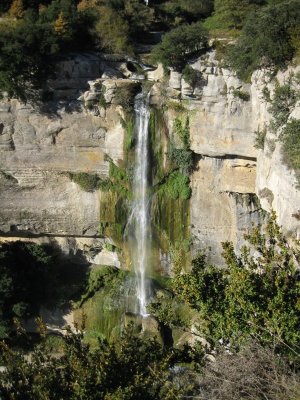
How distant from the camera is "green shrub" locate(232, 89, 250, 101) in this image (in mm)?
A: 16109

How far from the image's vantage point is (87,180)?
1947 cm

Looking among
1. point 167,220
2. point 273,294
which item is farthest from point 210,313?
point 167,220

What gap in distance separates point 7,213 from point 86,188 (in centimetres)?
358

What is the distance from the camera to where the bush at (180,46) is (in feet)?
54.8

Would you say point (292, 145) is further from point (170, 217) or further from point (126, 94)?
point (170, 217)

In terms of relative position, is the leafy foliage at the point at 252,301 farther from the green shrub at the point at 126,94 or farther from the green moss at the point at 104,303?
the green moss at the point at 104,303

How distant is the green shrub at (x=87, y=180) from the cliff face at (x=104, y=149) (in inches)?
7.0

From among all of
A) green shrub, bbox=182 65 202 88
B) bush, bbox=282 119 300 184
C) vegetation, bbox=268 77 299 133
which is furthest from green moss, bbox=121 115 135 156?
bush, bbox=282 119 300 184

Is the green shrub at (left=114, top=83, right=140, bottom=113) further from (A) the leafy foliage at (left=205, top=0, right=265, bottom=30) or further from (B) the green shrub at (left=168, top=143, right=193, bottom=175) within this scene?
(A) the leafy foliage at (left=205, top=0, right=265, bottom=30)

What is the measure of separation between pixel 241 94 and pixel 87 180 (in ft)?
22.7

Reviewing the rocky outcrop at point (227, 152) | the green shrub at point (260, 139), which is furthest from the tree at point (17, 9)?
the green shrub at point (260, 139)

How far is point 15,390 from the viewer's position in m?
8.00

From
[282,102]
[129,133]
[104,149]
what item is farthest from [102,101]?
[282,102]

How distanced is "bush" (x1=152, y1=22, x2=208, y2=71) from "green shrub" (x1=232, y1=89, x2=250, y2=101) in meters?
2.13
